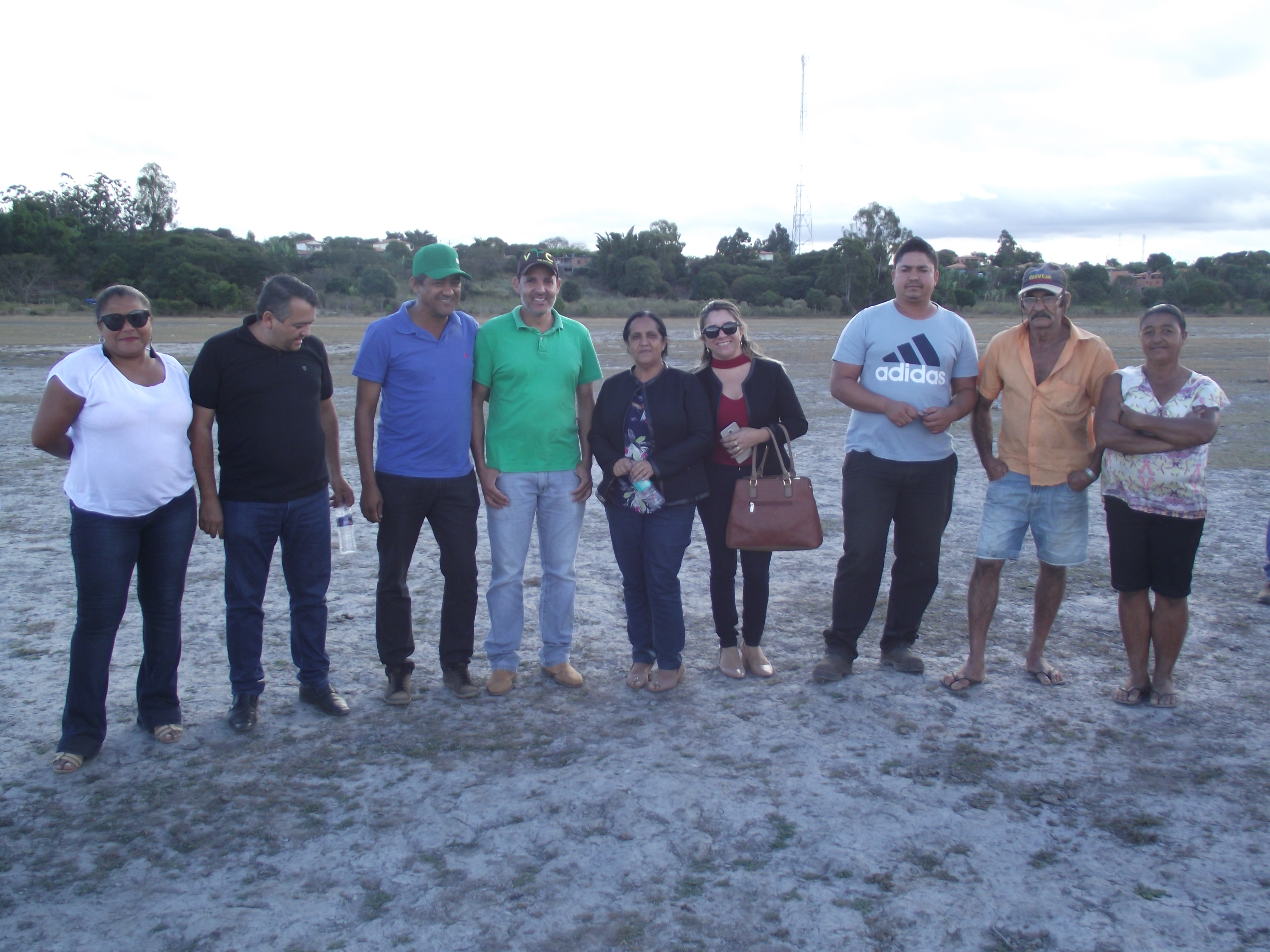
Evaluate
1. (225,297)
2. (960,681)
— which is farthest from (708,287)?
(960,681)

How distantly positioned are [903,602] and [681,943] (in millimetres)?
2431

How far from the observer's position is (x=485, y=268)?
70.8m

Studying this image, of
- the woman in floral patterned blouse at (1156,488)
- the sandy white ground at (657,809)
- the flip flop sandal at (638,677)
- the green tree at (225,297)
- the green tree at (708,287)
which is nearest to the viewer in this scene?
the sandy white ground at (657,809)

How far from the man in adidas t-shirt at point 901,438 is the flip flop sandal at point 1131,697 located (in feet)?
2.86

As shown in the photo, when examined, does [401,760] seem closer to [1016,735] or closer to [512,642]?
[512,642]

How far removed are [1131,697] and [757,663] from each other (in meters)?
1.69

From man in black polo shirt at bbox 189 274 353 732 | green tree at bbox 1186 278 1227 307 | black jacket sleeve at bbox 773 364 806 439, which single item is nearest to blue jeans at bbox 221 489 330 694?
man in black polo shirt at bbox 189 274 353 732

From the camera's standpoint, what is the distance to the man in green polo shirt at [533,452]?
4.25m

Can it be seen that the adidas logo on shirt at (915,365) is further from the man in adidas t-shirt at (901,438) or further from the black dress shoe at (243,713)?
the black dress shoe at (243,713)

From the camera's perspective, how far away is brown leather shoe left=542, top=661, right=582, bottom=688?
14.6 ft

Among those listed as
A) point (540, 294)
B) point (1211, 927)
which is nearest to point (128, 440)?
point (540, 294)

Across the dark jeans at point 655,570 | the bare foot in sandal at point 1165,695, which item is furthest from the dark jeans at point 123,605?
the bare foot in sandal at point 1165,695

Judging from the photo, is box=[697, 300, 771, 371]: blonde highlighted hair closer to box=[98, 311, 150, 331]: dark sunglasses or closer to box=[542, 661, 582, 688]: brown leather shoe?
box=[542, 661, 582, 688]: brown leather shoe

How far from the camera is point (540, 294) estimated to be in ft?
13.8
